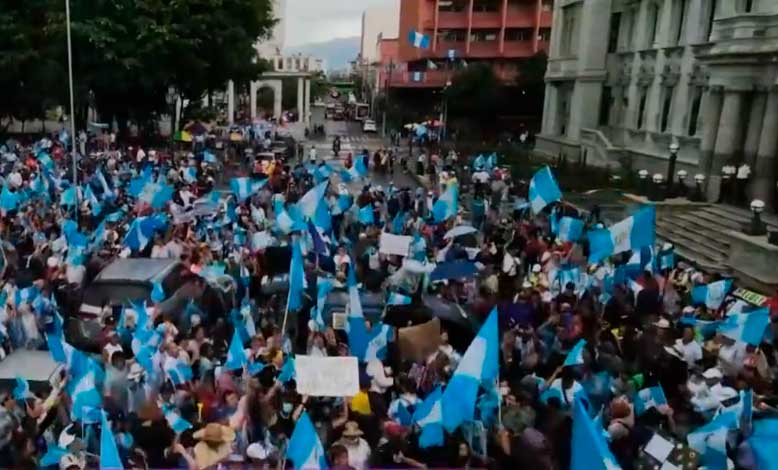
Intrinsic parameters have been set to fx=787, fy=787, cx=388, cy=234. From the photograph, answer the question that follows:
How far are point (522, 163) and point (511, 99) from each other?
23.1 m

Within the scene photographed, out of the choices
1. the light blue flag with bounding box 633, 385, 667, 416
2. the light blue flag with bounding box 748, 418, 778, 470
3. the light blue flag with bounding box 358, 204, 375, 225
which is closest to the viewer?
the light blue flag with bounding box 748, 418, 778, 470

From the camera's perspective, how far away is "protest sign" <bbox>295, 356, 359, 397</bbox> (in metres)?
7.12

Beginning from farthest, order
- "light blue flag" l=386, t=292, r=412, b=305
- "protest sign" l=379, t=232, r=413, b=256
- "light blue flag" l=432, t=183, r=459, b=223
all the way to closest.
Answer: "light blue flag" l=432, t=183, r=459, b=223 < "protest sign" l=379, t=232, r=413, b=256 < "light blue flag" l=386, t=292, r=412, b=305

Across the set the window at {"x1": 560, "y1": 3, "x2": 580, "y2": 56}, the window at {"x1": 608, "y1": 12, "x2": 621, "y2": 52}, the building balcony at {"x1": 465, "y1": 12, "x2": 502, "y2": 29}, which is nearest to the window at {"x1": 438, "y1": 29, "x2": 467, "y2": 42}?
the building balcony at {"x1": 465, "y1": 12, "x2": 502, "y2": 29}

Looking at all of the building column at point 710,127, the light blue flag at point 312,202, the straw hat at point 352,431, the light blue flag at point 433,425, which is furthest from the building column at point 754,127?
the straw hat at point 352,431

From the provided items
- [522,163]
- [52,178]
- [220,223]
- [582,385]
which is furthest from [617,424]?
[522,163]

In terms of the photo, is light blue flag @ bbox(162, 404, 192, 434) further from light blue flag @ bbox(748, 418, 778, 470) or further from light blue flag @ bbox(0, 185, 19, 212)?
light blue flag @ bbox(0, 185, 19, 212)

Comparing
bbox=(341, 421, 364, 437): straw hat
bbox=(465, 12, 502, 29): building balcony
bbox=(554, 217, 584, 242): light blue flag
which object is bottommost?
bbox=(341, 421, 364, 437): straw hat

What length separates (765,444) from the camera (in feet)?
20.9

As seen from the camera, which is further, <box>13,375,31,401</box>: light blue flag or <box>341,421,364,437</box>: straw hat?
<box>13,375,31,401</box>: light blue flag

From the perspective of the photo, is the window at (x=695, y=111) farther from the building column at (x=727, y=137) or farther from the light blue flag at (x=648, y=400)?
the light blue flag at (x=648, y=400)

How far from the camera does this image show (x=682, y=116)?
2873 cm

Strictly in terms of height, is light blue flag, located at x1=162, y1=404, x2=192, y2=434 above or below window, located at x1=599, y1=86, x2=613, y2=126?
below

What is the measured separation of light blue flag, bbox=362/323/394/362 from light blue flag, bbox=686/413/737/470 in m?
3.36
